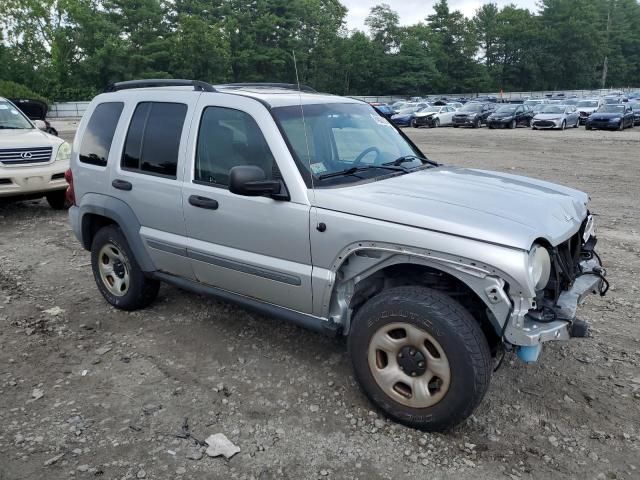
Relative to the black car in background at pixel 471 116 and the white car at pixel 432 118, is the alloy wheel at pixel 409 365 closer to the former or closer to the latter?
the black car in background at pixel 471 116

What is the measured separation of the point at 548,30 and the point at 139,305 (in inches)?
3896

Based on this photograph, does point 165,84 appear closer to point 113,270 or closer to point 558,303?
point 113,270

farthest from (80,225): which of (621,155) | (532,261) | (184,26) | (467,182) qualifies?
(184,26)

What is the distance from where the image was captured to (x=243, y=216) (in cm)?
367

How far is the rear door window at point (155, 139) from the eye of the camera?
13.6 feet

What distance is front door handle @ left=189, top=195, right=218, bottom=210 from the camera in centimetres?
381

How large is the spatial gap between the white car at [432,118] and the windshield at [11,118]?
27.4 metres

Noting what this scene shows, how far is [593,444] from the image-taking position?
3.08 m

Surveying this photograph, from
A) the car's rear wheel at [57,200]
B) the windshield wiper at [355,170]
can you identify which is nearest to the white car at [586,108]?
the car's rear wheel at [57,200]

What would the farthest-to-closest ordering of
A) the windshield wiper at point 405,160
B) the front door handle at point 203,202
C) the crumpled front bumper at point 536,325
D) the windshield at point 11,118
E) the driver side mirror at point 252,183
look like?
the windshield at point 11,118
the windshield wiper at point 405,160
the front door handle at point 203,202
the driver side mirror at point 252,183
the crumpled front bumper at point 536,325

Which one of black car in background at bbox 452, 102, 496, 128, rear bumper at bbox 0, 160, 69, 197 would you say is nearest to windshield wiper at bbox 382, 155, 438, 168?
rear bumper at bbox 0, 160, 69, 197

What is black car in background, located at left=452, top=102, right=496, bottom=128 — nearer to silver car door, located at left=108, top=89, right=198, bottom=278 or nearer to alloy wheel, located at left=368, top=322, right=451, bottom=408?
silver car door, located at left=108, top=89, right=198, bottom=278

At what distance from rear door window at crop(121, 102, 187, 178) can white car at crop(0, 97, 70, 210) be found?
4.81 meters

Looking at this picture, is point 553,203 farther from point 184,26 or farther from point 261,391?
point 184,26
